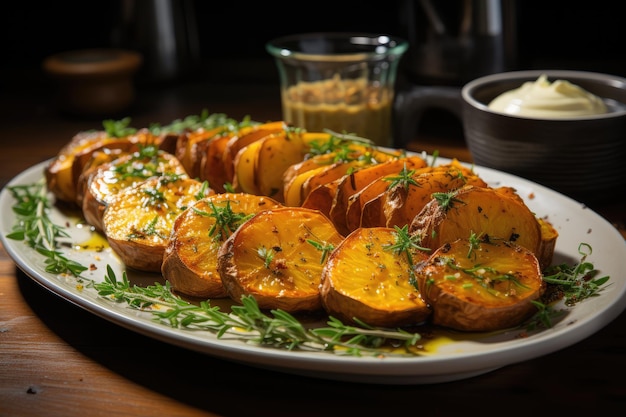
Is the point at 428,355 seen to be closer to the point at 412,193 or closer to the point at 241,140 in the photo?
the point at 412,193

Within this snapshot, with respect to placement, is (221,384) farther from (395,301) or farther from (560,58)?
(560,58)

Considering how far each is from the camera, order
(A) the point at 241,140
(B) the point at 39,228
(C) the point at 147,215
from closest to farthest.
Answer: (C) the point at 147,215 < (B) the point at 39,228 < (A) the point at 241,140

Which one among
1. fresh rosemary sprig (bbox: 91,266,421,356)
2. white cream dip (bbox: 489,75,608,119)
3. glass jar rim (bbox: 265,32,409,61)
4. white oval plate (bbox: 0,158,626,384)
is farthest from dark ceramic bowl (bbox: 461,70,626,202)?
fresh rosemary sprig (bbox: 91,266,421,356)

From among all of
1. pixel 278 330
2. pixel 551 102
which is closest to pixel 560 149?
pixel 551 102

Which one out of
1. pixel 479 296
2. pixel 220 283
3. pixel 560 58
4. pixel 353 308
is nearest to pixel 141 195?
pixel 220 283

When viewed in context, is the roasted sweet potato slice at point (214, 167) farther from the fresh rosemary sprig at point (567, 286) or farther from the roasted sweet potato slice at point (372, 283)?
the fresh rosemary sprig at point (567, 286)


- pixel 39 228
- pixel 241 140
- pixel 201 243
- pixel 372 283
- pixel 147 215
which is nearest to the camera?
pixel 372 283

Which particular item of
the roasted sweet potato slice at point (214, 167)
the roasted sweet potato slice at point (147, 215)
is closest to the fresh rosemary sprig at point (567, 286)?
the roasted sweet potato slice at point (147, 215)
